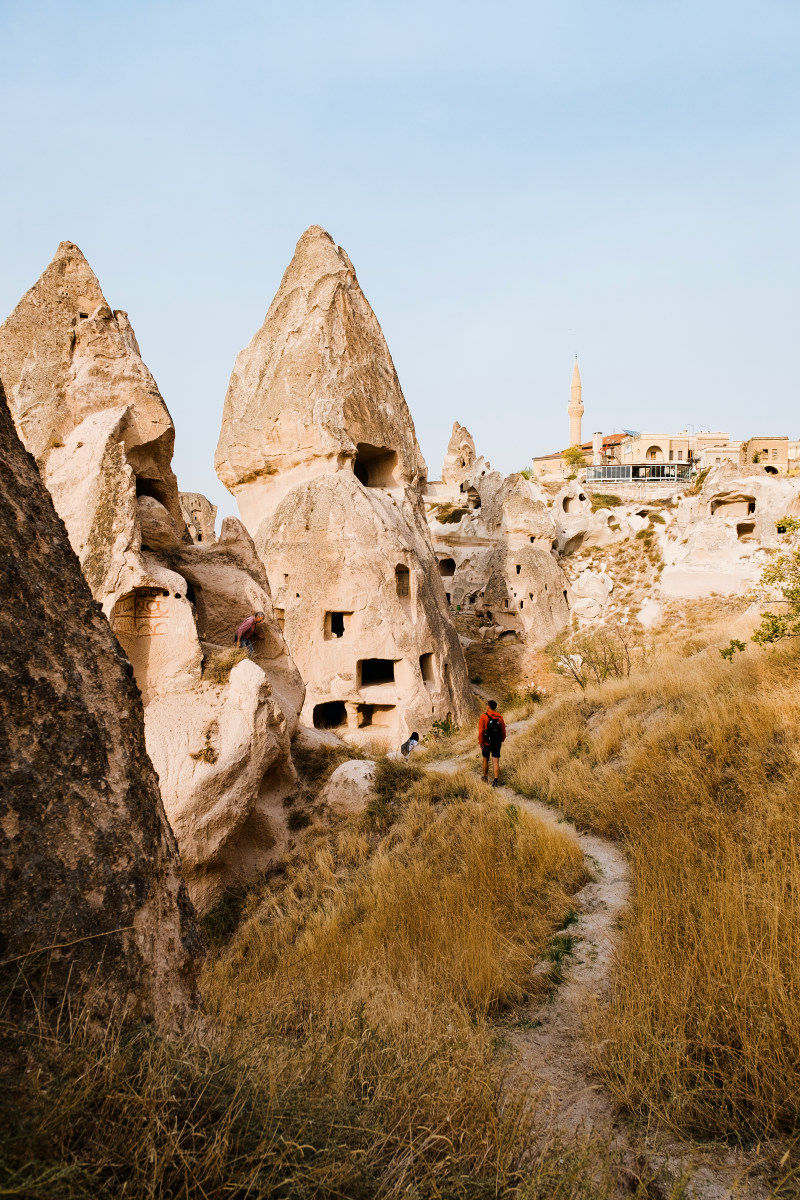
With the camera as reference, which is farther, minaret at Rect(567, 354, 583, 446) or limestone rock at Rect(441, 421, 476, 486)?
minaret at Rect(567, 354, 583, 446)

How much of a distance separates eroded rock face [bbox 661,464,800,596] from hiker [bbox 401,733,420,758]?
473 inches

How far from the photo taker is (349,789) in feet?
23.5

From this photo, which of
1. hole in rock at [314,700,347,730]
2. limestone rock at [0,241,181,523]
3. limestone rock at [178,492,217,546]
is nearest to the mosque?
limestone rock at [178,492,217,546]

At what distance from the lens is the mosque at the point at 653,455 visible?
3634 cm

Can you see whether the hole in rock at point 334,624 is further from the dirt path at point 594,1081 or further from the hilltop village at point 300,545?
the dirt path at point 594,1081

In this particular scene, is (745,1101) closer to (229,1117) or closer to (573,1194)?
(573,1194)

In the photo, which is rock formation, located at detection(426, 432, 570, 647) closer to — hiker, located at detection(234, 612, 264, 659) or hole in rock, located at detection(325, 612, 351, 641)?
hole in rock, located at detection(325, 612, 351, 641)

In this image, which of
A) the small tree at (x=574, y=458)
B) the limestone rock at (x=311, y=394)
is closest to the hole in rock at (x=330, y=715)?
the limestone rock at (x=311, y=394)

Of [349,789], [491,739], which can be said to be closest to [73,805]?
[349,789]

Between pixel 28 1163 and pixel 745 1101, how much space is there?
200cm

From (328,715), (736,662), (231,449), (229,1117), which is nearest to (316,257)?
(231,449)

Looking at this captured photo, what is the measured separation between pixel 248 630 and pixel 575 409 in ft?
188

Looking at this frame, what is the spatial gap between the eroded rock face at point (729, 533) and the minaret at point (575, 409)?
37536 mm

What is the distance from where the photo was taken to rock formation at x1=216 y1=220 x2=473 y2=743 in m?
13.4
